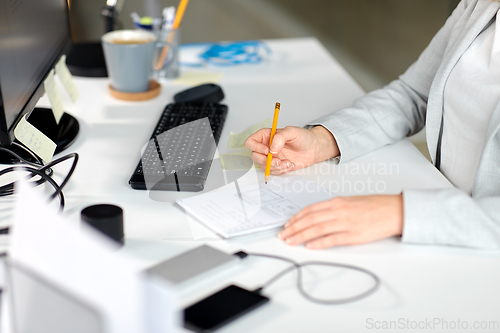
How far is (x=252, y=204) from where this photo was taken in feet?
2.47

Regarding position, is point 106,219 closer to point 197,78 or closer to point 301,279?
point 301,279

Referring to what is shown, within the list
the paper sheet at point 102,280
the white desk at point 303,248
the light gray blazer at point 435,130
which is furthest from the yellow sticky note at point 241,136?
the paper sheet at point 102,280

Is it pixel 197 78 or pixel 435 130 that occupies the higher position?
pixel 435 130

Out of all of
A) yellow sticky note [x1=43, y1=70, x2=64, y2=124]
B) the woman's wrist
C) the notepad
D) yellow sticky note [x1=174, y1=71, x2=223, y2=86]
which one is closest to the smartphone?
the notepad

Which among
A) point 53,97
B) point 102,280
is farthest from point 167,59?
point 102,280

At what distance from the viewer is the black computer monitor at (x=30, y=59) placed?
2.45 feet

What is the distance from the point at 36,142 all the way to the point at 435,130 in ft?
2.52

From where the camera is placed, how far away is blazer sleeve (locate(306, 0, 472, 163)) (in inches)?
37.6

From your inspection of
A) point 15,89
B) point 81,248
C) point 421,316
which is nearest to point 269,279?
point 421,316

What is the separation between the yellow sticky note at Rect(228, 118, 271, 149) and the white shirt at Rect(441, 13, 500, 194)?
36cm

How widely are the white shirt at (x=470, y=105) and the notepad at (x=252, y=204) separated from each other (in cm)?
31

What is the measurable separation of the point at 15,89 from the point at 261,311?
0.54 metres

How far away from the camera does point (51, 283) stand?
365mm

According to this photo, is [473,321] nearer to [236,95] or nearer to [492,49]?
[492,49]
